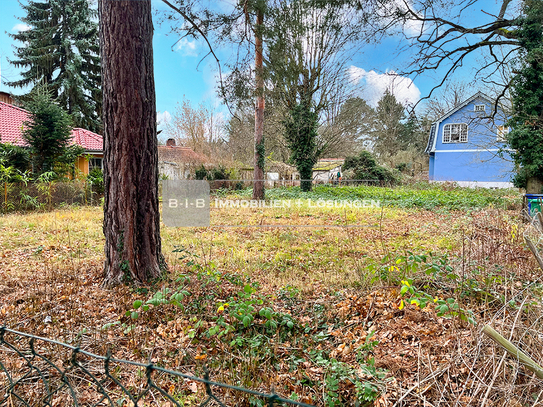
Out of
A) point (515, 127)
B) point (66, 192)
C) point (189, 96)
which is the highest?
point (189, 96)

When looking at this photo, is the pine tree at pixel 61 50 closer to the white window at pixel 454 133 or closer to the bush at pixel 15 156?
the bush at pixel 15 156

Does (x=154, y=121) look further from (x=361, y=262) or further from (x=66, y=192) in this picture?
(x=66, y=192)

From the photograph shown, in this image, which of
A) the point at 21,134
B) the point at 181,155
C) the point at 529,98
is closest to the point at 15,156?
the point at 21,134

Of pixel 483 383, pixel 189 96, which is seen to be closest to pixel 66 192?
pixel 483 383

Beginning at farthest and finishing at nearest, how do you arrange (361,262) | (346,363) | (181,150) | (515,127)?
(181,150) < (515,127) < (361,262) < (346,363)

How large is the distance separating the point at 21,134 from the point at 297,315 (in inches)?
564

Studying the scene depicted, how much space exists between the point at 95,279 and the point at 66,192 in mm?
7901

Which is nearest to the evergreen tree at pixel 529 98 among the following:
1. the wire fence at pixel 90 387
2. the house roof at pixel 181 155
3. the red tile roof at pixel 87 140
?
the wire fence at pixel 90 387

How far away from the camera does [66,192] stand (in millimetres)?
9422

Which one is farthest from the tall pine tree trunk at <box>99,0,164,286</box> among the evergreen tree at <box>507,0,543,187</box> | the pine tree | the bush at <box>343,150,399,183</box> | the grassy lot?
the pine tree

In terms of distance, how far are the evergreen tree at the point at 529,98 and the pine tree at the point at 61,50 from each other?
22.3m

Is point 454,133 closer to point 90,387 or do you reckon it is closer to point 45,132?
point 45,132

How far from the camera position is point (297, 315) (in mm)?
2602

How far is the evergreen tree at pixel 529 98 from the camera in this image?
8.09m
